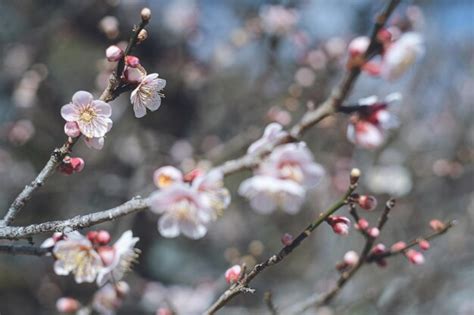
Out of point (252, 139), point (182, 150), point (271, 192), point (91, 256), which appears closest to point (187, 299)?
point (182, 150)

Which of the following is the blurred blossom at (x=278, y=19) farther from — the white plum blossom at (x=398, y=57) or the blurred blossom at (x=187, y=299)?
the white plum blossom at (x=398, y=57)

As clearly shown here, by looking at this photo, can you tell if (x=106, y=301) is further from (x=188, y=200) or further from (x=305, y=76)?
(x=305, y=76)

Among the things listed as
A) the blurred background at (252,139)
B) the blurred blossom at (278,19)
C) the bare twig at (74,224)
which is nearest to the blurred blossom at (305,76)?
the blurred background at (252,139)

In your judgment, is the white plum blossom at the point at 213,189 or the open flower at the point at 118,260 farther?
the open flower at the point at 118,260

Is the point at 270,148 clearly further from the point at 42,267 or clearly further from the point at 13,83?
the point at 13,83

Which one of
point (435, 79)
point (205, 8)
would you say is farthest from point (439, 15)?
point (205, 8)

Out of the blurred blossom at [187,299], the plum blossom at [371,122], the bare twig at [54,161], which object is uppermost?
the blurred blossom at [187,299]
